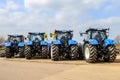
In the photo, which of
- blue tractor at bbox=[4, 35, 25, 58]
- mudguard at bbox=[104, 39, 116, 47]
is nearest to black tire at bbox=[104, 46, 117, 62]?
mudguard at bbox=[104, 39, 116, 47]

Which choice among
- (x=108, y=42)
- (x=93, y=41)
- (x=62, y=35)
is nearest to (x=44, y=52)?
(x=62, y=35)

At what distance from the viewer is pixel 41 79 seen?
13875 millimetres

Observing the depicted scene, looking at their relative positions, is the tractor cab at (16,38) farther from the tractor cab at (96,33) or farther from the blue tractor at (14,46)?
the tractor cab at (96,33)

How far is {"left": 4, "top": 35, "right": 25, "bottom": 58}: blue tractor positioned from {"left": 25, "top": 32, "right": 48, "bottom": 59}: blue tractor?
1.21 metres

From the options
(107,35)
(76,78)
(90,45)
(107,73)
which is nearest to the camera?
(76,78)

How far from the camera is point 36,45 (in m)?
29.2

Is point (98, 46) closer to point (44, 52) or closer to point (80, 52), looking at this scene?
point (80, 52)

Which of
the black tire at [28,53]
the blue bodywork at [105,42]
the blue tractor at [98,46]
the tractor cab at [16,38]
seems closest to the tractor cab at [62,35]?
the black tire at [28,53]

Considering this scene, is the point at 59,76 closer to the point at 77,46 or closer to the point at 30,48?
the point at 77,46

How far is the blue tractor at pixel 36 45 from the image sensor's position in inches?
1093

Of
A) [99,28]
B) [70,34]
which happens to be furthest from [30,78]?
[70,34]

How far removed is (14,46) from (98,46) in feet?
41.5

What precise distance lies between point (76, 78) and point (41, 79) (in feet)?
4.67

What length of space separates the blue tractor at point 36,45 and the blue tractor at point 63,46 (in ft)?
4.88
